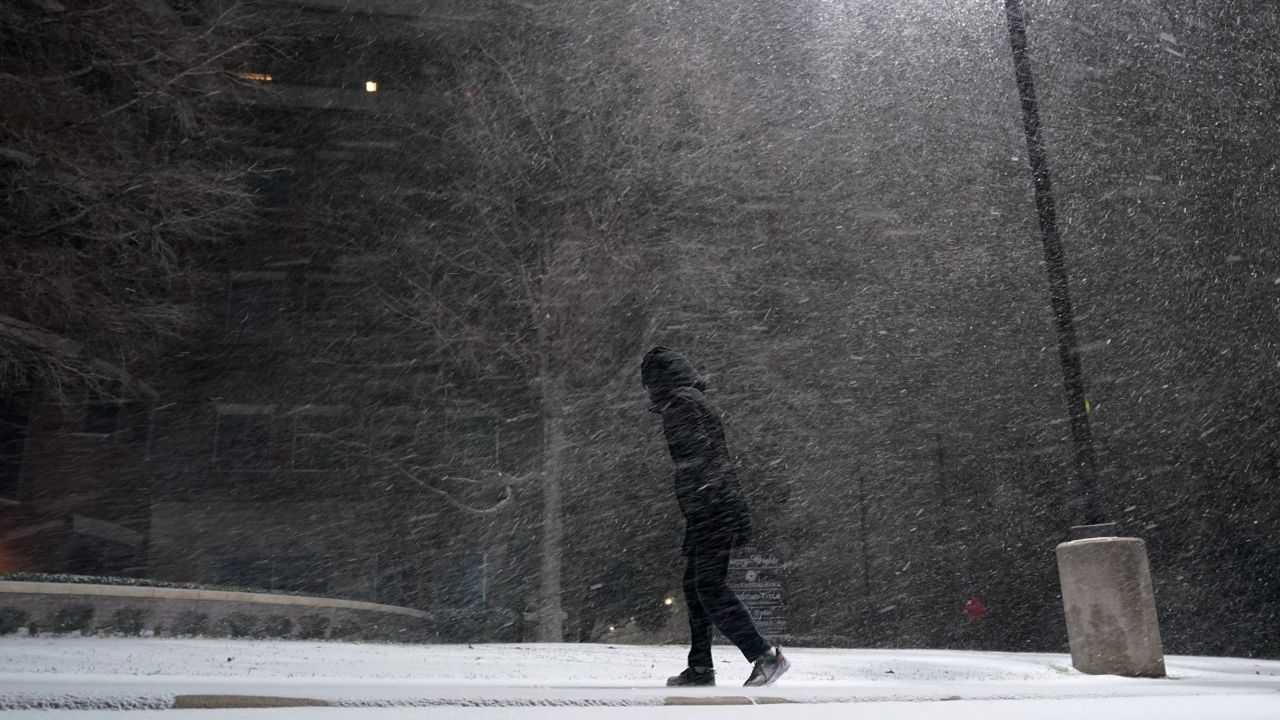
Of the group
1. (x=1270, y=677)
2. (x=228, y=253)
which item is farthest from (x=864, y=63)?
(x=228, y=253)

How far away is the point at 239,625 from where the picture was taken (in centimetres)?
1088

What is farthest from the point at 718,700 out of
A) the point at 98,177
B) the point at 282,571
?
the point at 282,571

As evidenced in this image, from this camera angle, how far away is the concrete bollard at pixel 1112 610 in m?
7.88

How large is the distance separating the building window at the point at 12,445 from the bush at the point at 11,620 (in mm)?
12666

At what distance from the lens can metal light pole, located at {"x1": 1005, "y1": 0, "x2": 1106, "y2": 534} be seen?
8.55 m

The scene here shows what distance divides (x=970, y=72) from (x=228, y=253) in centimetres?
A: 1723

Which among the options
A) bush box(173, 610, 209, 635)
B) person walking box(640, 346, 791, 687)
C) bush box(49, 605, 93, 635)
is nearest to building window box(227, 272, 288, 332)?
bush box(173, 610, 209, 635)

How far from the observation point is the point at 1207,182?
62.3 ft

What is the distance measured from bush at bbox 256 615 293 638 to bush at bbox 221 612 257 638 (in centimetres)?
10

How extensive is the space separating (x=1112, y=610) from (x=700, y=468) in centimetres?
482

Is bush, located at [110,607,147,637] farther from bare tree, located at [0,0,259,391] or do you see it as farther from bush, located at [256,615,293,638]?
bare tree, located at [0,0,259,391]

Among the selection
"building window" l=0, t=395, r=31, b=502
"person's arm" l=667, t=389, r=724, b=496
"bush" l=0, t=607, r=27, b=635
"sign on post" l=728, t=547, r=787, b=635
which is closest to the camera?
"person's arm" l=667, t=389, r=724, b=496

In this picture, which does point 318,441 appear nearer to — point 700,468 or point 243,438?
point 243,438

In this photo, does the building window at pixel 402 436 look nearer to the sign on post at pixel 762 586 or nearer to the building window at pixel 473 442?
the building window at pixel 473 442
